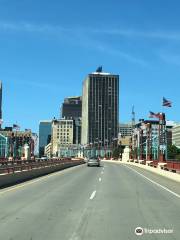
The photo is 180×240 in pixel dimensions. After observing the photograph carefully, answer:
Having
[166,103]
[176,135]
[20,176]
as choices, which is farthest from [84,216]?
[176,135]

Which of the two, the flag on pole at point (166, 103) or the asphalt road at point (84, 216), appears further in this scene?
the flag on pole at point (166, 103)

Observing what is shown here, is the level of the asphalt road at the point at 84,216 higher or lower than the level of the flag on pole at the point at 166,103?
lower

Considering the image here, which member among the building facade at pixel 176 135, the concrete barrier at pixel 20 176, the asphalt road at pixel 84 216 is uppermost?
the building facade at pixel 176 135

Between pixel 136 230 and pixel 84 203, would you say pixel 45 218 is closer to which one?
pixel 136 230

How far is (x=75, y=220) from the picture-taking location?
14227 millimetres

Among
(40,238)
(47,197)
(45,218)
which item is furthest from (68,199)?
(40,238)

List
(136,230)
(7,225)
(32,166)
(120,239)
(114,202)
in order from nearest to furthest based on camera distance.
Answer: (120,239) < (136,230) < (7,225) < (114,202) < (32,166)

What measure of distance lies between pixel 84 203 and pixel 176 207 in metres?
3.25

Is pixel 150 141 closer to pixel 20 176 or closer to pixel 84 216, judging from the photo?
pixel 20 176

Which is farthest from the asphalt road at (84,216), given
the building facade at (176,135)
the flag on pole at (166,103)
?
the building facade at (176,135)

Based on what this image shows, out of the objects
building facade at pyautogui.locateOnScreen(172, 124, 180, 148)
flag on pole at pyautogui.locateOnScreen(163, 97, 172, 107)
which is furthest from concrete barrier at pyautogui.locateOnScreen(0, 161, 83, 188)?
building facade at pyautogui.locateOnScreen(172, 124, 180, 148)

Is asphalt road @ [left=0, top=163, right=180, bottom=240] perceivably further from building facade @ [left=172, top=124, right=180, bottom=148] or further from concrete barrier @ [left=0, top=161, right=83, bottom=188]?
building facade @ [left=172, top=124, right=180, bottom=148]

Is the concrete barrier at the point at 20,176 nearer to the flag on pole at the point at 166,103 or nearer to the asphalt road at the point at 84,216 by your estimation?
the asphalt road at the point at 84,216

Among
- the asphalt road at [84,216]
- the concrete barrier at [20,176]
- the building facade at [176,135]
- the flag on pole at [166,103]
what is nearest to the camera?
the asphalt road at [84,216]
